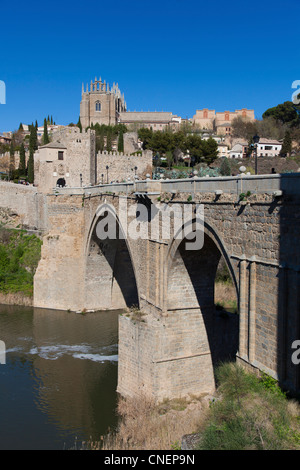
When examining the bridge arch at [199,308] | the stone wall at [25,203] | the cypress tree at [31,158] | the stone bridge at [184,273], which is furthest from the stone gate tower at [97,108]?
the bridge arch at [199,308]

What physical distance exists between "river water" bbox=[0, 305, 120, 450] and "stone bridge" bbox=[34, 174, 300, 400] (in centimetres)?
101

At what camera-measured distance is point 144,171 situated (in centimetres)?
Result: 3550

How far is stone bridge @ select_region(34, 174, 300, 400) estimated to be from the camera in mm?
7520

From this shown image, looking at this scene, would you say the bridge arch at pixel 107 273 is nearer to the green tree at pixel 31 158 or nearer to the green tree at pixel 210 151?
the green tree at pixel 31 158

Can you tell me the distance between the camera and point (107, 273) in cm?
2109

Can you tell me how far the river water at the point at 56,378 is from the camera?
10945 millimetres

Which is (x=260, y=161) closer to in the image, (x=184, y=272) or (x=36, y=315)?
(x=36, y=315)

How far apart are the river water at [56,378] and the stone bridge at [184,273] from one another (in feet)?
3.32

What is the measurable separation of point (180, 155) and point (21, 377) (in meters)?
30.8

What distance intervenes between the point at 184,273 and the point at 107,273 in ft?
31.9

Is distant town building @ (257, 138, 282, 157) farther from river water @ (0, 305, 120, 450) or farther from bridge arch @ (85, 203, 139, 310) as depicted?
river water @ (0, 305, 120, 450)

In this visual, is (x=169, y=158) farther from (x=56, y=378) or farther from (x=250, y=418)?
(x=250, y=418)

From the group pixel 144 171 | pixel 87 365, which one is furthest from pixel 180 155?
pixel 87 365

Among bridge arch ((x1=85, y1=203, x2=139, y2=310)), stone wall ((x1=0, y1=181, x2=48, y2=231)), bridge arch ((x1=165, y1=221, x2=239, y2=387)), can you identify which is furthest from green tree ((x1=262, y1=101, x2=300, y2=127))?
bridge arch ((x1=165, y1=221, x2=239, y2=387))
